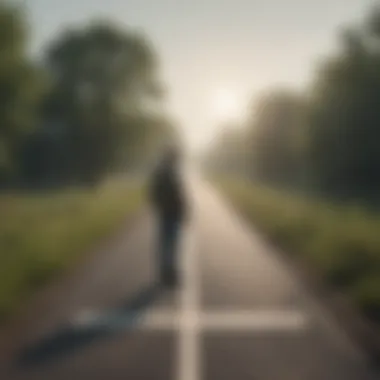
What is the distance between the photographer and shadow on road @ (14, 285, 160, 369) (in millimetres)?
6125

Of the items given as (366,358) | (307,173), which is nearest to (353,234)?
(366,358)

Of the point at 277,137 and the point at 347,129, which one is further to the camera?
the point at 277,137

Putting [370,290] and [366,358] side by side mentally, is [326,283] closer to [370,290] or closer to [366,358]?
[370,290]

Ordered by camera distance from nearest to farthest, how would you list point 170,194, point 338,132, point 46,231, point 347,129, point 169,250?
1. point 169,250
2. point 170,194
3. point 46,231
4. point 347,129
5. point 338,132

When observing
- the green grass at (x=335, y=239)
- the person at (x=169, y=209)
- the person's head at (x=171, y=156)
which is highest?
the person's head at (x=171, y=156)

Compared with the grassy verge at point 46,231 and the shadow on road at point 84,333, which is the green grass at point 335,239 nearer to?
the shadow on road at point 84,333

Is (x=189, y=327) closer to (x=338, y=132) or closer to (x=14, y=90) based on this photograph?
(x=338, y=132)

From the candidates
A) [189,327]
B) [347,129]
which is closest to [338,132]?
[347,129]

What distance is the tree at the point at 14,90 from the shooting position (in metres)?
34.4

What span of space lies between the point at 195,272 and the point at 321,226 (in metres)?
8.76

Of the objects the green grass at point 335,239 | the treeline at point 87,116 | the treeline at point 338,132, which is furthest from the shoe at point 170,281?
the treeline at point 338,132

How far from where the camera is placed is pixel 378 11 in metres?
36.1

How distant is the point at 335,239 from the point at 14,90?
24.2 m

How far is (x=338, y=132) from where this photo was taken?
32375 millimetres
